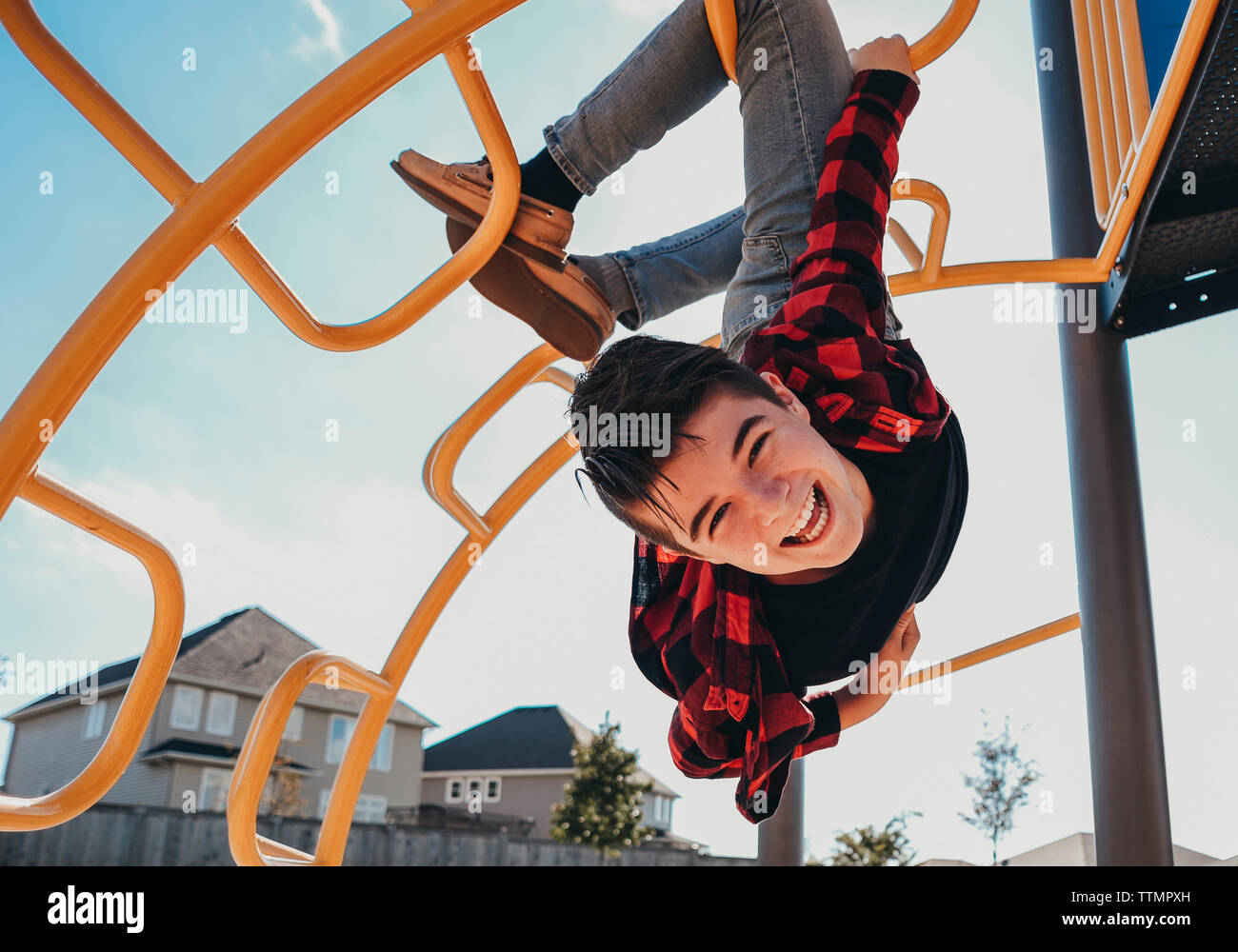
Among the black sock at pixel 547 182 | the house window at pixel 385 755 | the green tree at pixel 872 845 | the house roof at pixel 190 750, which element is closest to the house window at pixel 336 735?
the house window at pixel 385 755

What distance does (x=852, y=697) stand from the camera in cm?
148

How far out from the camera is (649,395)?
3.59 ft

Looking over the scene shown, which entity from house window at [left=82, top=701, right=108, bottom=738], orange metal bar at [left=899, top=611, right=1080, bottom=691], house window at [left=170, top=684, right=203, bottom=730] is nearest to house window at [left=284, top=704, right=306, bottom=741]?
house window at [left=170, top=684, right=203, bottom=730]

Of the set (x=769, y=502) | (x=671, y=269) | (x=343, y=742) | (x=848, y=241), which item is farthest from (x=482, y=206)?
(x=343, y=742)

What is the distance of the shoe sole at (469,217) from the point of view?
1341 mm

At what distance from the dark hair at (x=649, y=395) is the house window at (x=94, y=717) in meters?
15.0

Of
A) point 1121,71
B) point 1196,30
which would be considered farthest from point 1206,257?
point 1196,30

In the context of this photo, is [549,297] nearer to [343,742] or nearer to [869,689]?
[869,689]

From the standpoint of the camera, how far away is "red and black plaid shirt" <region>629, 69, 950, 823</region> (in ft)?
3.94

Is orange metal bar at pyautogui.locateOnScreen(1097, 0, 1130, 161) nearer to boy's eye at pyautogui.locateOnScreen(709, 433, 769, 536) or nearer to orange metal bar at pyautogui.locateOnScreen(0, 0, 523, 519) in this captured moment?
boy's eye at pyautogui.locateOnScreen(709, 433, 769, 536)

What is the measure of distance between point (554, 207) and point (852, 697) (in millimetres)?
886

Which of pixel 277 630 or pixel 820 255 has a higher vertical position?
pixel 277 630

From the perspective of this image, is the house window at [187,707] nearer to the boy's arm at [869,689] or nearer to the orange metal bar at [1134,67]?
the boy's arm at [869,689]
